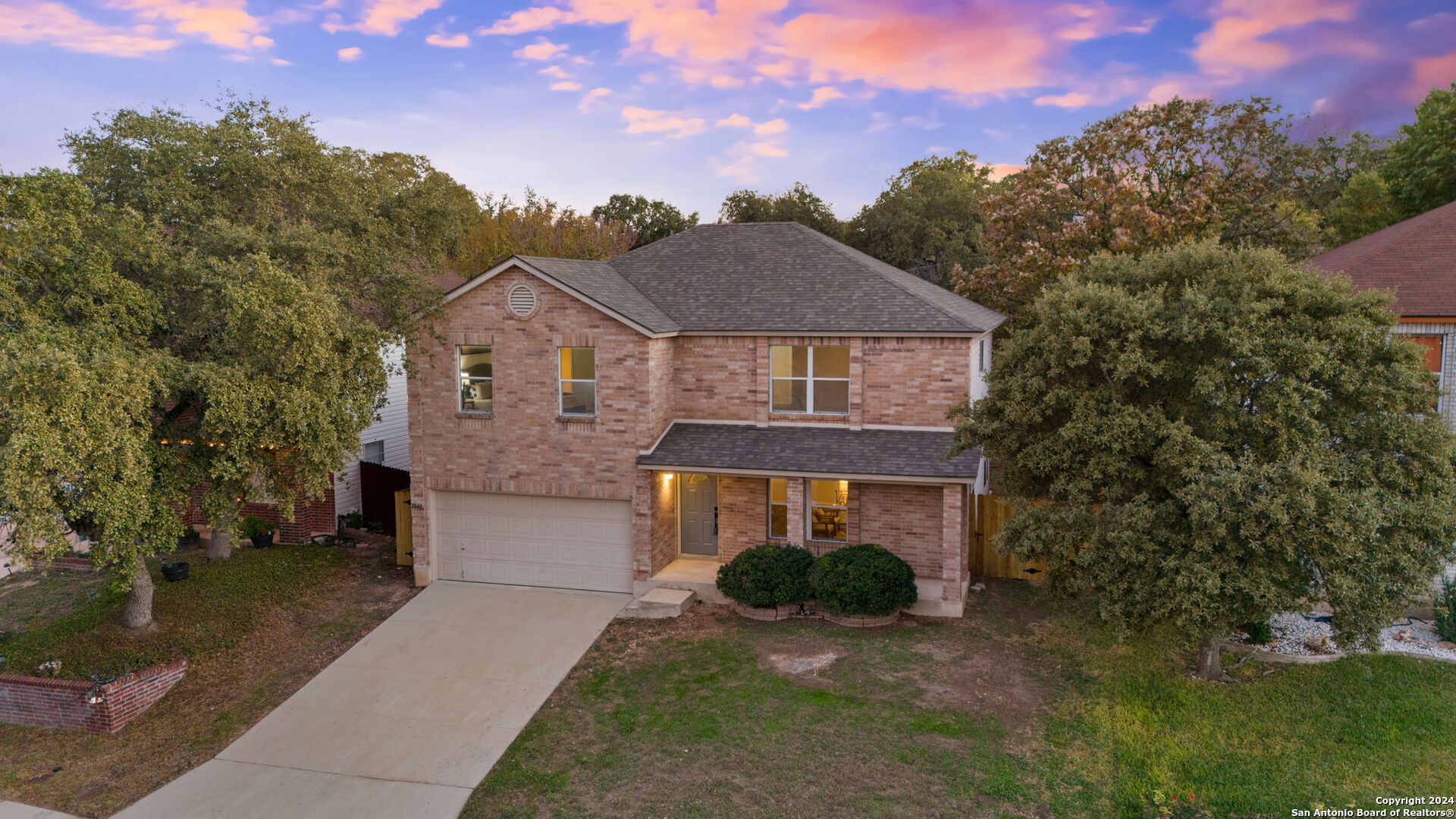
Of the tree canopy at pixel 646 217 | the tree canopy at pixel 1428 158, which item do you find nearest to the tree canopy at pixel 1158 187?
the tree canopy at pixel 1428 158

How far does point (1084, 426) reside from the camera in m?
11.8

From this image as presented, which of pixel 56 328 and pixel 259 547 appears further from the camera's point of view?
pixel 259 547

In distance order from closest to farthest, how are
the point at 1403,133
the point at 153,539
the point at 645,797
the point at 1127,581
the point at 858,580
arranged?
the point at 645,797
the point at 1127,581
the point at 153,539
the point at 858,580
the point at 1403,133

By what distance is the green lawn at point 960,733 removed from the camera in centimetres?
1045

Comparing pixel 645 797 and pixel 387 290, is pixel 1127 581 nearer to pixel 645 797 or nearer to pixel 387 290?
pixel 645 797

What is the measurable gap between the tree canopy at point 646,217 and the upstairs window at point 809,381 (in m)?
30.4

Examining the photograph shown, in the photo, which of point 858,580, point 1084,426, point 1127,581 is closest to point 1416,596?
point 1127,581

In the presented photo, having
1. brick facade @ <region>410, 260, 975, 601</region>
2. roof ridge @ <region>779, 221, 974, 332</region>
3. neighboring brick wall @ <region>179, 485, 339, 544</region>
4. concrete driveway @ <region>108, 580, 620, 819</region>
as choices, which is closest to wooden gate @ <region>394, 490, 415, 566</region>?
brick facade @ <region>410, 260, 975, 601</region>

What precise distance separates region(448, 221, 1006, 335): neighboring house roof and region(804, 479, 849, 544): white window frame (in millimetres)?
3366

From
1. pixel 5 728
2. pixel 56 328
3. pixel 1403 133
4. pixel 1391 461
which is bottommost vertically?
pixel 5 728

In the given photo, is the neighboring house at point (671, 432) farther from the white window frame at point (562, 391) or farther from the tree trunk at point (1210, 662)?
the tree trunk at point (1210, 662)

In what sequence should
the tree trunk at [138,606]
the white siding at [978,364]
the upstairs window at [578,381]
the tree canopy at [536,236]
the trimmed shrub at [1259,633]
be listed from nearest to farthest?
the trimmed shrub at [1259,633] → the tree trunk at [138,606] → the upstairs window at [578,381] → the white siding at [978,364] → the tree canopy at [536,236]

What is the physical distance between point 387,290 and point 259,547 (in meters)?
8.83

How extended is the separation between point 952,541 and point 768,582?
3.72m
